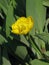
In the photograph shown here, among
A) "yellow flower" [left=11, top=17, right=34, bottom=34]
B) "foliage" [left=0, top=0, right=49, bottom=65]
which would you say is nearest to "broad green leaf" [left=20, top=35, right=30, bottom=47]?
"foliage" [left=0, top=0, right=49, bottom=65]

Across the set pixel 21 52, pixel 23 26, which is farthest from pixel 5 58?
pixel 23 26

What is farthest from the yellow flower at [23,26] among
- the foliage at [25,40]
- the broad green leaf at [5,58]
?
the broad green leaf at [5,58]

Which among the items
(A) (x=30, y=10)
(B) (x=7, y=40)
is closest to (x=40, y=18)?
(A) (x=30, y=10)

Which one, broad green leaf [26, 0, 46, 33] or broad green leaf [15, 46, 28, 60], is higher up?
broad green leaf [26, 0, 46, 33]

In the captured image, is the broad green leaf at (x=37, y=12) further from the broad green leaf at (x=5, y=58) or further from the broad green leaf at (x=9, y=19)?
the broad green leaf at (x=5, y=58)

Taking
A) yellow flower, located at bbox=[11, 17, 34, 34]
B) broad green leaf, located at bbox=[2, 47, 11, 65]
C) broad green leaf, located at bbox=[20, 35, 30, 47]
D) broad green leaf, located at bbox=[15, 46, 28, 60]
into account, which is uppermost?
yellow flower, located at bbox=[11, 17, 34, 34]

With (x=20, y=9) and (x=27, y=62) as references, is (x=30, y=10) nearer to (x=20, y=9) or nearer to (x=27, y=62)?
(x=20, y=9)

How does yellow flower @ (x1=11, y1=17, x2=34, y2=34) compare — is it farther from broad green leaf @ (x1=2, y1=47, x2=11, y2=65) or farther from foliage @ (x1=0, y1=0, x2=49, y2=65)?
broad green leaf @ (x1=2, y1=47, x2=11, y2=65)
